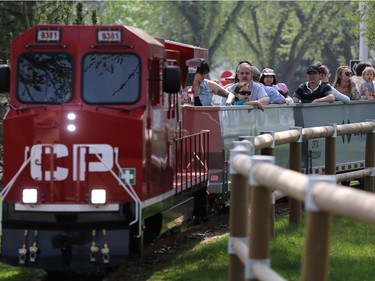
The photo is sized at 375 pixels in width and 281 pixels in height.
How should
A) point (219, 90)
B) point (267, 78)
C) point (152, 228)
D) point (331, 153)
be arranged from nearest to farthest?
point (152, 228) → point (331, 153) → point (219, 90) → point (267, 78)

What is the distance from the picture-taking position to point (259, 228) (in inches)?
273

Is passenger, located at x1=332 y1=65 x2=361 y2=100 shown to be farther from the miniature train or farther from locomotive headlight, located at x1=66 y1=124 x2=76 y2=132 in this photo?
locomotive headlight, located at x1=66 y1=124 x2=76 y2=132

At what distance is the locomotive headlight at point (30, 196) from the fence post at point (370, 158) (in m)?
5.90

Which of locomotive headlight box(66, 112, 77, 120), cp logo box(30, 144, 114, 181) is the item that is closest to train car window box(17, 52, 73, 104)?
locomotive headlight box(66, 112, 77, 120)

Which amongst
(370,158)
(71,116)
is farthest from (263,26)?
(71,116)

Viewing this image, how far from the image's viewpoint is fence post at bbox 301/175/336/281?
5719 millimetres

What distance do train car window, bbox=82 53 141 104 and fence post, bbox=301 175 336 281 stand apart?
21.3 feet

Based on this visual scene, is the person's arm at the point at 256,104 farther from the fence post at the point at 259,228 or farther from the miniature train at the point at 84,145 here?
the fence post at the point at 259,228

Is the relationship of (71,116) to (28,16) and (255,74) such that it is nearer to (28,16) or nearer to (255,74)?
(255,74)

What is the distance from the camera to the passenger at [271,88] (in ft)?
60.7

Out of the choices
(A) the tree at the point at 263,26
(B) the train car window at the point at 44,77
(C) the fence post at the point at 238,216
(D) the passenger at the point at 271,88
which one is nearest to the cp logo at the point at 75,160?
(B) the train car window at the point at 44,77

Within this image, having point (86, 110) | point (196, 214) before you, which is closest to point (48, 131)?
point (86, 110)

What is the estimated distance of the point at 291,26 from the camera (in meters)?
88.9

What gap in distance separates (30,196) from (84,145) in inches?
28.6
